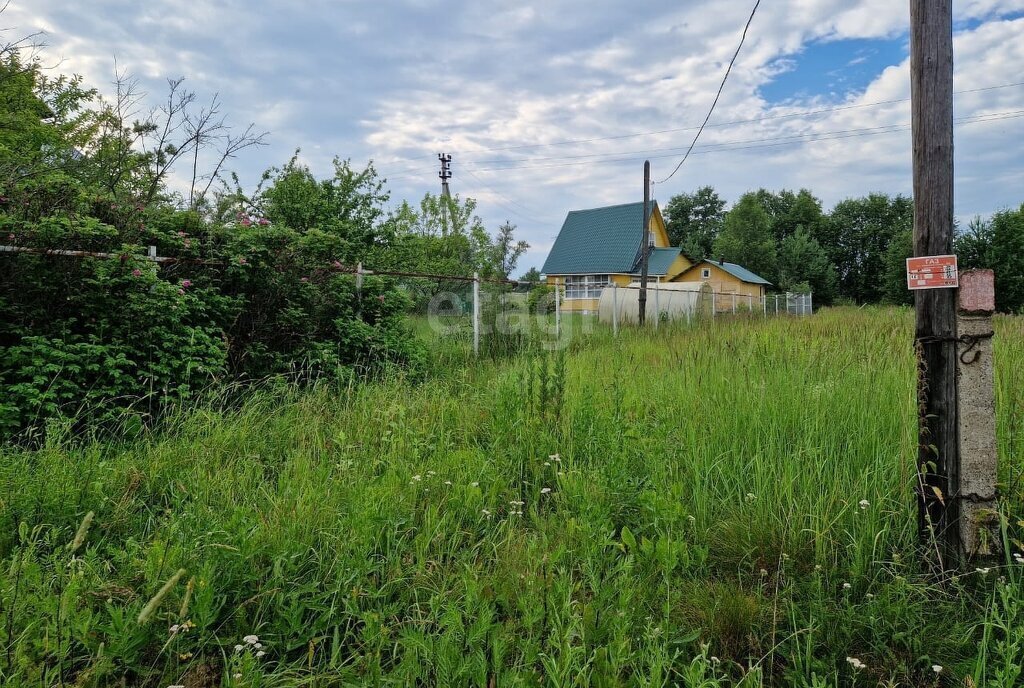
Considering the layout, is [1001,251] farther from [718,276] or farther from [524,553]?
[524,553]

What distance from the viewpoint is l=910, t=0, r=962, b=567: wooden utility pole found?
8.21ft

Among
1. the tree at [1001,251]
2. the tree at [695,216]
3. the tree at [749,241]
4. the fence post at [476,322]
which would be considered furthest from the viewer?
the tree at [695,216]

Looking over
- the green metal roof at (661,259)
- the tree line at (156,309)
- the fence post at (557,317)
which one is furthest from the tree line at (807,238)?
the tree line at (156,309)

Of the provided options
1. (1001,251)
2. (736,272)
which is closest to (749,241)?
(736,272)

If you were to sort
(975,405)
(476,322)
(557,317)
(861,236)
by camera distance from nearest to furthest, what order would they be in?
(975,405)
(476,322)
(557,317)
(861,236)

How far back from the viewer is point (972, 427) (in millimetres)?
2473

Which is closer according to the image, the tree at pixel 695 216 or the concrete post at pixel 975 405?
the concrete post at pixel 975 405

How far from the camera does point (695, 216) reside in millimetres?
64312

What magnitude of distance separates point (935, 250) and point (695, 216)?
66.1m

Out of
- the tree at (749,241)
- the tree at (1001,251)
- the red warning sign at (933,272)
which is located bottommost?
the red warning sign at (933,272)

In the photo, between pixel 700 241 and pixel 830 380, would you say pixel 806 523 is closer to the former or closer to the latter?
pixel 830 380

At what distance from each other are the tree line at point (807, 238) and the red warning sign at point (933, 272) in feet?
124

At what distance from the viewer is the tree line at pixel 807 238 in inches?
1908

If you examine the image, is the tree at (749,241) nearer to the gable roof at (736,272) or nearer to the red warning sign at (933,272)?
the gable roof at (736,272)
